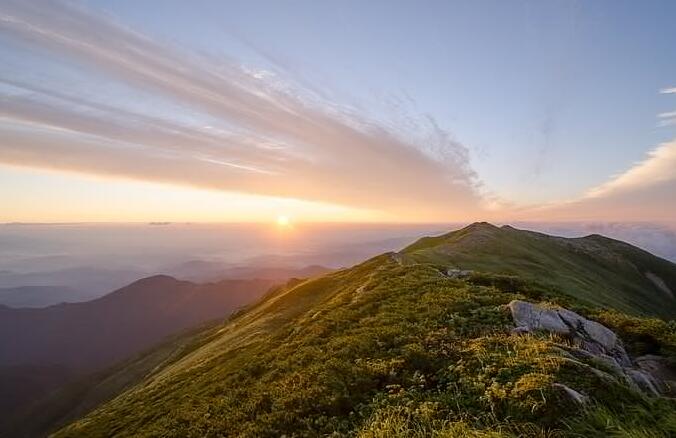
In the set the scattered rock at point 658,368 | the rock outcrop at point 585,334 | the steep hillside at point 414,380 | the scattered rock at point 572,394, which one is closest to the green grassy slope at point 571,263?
the steep hillside at point 414,380

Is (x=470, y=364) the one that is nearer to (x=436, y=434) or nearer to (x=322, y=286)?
(x=436, y=434)

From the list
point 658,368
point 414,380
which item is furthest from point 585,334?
point 414,380

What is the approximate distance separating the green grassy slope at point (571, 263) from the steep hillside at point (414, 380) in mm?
16926

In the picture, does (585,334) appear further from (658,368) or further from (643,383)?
(643,383)

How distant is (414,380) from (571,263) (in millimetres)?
90113

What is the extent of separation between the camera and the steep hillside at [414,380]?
11.6 meters

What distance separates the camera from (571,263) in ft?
308

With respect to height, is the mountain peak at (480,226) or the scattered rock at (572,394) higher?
the mountain peak at (480,226)

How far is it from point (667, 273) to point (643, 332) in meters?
130

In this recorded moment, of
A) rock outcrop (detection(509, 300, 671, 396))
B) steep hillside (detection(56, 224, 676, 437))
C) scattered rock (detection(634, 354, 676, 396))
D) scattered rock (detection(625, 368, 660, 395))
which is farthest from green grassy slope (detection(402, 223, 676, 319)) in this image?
scattered rock (detection(625, 368, 660, 395))

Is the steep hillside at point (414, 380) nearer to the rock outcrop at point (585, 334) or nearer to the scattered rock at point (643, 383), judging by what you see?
the rock outcrop at point (585, 334)

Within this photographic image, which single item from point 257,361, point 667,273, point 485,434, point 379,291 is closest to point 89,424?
point 257,361

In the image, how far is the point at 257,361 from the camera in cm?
2619

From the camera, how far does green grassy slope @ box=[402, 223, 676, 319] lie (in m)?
56.5
